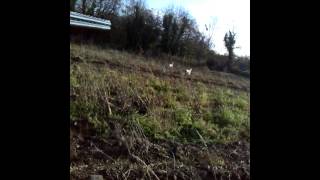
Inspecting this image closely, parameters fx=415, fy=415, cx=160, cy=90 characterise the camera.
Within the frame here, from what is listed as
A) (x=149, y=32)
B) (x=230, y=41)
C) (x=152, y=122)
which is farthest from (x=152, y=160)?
(x=149, y=32)

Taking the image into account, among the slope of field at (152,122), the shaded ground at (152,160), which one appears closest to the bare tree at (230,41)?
the slope of field at (152,122)

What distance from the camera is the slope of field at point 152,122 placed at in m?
3.52

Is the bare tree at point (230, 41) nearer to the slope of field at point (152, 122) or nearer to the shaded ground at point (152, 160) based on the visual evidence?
the slope of field at point (152, 122)

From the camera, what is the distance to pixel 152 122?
4559mm

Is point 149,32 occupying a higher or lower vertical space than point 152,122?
higher

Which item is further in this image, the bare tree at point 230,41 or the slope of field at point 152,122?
the bare tree at point 230,41

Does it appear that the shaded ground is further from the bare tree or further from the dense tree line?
the dense tree line

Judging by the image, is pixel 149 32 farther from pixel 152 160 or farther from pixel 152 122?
pixel 152 160

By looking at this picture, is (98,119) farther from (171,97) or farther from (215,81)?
(215,81)

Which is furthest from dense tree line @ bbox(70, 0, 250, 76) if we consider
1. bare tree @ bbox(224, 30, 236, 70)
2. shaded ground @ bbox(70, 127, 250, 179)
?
shaded ground @ bbox(70, 127, 250, 179)

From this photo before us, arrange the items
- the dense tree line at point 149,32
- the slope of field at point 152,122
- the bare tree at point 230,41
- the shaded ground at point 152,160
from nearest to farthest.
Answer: the shaded ground at point 152,160, the slope of field at point 152,122, the bare tree at point 230,41, the dense tree line at point 149,32
